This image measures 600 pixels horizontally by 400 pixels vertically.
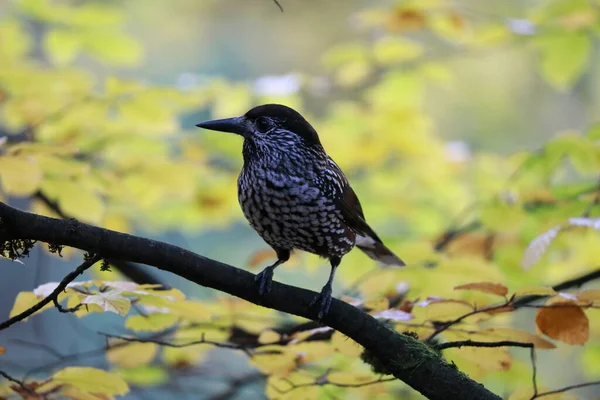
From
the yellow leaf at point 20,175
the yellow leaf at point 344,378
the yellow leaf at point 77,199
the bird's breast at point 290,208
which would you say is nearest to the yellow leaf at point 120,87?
the yellow leaf at point 77,199

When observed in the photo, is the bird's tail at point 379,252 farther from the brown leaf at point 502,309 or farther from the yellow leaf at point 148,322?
the yellow leaf at point 148,322

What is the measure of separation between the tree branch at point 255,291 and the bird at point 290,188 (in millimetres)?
597

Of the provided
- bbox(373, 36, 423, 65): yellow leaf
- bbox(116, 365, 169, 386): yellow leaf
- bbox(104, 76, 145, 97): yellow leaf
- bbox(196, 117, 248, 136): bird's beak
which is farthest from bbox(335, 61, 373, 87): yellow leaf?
bbox(116, 365, 169, 386): yellow leaf

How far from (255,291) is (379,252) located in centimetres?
152

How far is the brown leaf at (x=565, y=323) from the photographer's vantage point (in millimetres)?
2340

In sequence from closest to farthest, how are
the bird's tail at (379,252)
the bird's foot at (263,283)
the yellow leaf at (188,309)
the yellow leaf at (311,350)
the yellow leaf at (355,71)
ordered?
1. the bird's foot at (263,283)
2. the yellow leaf at (188,309)
3. the yellow leaf at (311,350)
4. the bird's tail at (379,252)
5. the yellow leaf at (355,71)

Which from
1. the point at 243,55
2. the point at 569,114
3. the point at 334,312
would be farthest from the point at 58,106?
the point at 569,114

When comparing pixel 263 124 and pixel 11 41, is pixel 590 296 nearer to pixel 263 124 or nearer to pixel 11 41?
pixel 263 124

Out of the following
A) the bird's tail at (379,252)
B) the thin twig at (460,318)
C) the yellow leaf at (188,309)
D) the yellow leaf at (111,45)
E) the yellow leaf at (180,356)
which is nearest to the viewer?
the thin twig at (460,318)

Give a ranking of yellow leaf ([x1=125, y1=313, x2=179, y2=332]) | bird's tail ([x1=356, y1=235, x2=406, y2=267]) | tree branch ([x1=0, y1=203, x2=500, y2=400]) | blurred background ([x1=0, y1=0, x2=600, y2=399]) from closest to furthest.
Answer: tree branch ([x1=0, y1=203, x2=500, y2=400]) < yellow leaf ([x1=125, y1=313, x2=179, y2=332]) < blurred background ([x1=0, y1=0, x2=600, y2=399]) < bird's tail ([x1=356, y1=235, x2=406, y2=267])

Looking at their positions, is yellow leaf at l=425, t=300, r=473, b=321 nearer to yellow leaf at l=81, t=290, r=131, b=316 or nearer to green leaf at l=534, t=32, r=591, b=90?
yellow leaf at l=81, t=290, r=131, b=316

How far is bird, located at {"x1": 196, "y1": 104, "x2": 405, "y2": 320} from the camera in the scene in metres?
2.89

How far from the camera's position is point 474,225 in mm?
3771

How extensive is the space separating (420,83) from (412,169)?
56 cm
